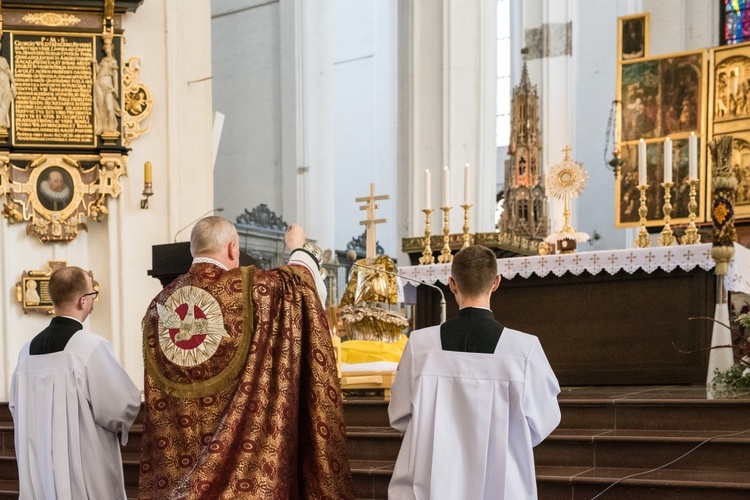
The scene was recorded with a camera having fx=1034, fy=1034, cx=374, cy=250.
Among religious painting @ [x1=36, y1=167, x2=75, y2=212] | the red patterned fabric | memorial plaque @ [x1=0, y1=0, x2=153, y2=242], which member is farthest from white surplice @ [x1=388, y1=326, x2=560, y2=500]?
religious painting @ [x1=36, y1=167, x2=75, y2=212]

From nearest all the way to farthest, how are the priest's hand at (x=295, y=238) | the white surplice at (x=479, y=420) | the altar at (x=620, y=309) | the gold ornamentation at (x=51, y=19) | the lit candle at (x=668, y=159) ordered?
the white surplice at (x=479, y=420)
the priest's hand at (x=295, y=238)
the altar at (x=620, y=309)
the lit candle at (x=668, y=159)
the gold ornamentation at (x=51, y=19)

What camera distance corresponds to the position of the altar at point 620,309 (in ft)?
25.5

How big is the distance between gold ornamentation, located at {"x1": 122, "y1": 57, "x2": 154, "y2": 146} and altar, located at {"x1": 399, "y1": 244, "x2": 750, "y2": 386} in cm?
404

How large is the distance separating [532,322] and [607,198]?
11782 millimetres

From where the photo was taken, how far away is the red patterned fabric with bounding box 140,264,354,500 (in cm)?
461

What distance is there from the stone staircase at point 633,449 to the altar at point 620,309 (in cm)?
122

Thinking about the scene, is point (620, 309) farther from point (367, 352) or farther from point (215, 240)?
point (215, 240)

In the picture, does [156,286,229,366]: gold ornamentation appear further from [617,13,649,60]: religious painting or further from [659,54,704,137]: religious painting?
[617,13,649,60]: religious painting

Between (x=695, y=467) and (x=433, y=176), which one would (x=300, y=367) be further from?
(x=433, y=176)

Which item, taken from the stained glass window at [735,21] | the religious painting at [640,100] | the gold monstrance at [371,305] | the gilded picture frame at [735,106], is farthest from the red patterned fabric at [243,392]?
the stained glass window at [735,21]

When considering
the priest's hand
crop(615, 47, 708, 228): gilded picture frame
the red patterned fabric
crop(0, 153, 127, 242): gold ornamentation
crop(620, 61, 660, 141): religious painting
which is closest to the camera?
the red patterned fabric

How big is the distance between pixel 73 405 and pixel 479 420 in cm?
223

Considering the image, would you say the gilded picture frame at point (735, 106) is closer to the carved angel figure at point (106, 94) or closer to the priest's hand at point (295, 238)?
the carved angel figure at point (106, 94)

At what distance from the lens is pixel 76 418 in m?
5.20
